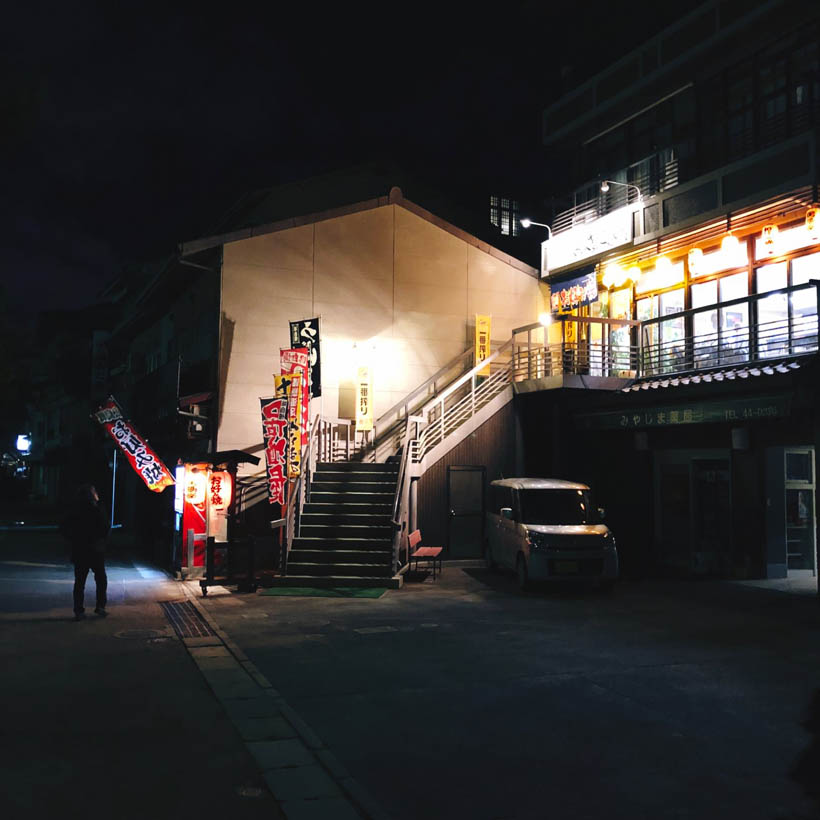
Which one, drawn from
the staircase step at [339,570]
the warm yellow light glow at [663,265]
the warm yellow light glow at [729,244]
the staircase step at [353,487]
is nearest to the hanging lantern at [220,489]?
the staircase step at [353,487]

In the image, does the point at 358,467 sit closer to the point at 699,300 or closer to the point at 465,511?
the point at 465,511

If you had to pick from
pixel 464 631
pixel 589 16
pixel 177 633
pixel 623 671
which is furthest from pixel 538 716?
pixel 589 16

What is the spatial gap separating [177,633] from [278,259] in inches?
463

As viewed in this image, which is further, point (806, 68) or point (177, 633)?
point (806, 68)

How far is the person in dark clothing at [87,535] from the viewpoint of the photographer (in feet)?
39.8

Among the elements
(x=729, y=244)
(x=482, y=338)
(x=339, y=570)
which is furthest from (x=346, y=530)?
(x=729, y=244)

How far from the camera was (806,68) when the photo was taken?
16.8 metres

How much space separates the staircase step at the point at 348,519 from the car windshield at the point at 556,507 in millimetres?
3200

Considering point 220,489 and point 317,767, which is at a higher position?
point 220,489

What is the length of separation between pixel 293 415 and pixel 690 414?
8642mm

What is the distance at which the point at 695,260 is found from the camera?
1844 centimetres

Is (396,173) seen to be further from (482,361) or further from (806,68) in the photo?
(806,68)

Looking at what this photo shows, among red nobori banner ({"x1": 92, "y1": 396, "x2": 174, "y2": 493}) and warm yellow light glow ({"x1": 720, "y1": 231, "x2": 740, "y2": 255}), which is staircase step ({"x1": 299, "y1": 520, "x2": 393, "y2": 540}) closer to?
red nobori banner ({"x1": 92, "y1": 396, "x2": 174, "y2": 493})

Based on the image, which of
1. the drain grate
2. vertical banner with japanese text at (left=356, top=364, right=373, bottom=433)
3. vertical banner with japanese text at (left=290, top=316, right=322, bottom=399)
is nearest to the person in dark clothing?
the drain grate
